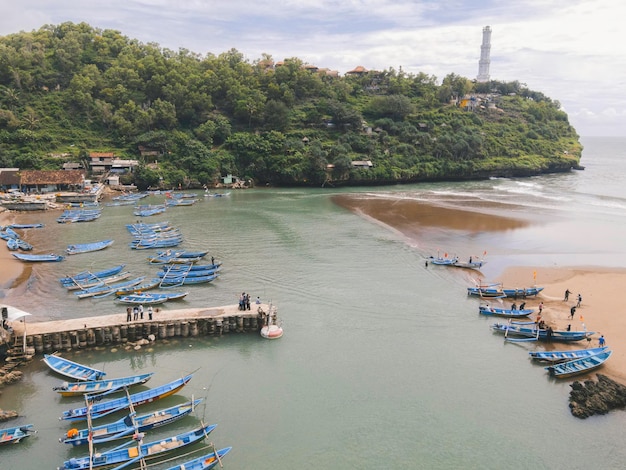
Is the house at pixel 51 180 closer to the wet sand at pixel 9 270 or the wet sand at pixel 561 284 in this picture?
the wet sand at pixel 9 270

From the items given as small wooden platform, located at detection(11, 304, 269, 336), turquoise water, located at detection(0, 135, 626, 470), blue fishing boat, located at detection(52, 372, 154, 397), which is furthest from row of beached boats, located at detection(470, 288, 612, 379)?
blue fishing boat, located at detection(52, 372, 154, 397)

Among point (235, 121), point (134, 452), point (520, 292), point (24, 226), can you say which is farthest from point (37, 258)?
point (235, 121)

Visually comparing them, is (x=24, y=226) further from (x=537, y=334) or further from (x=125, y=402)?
(x=537, y=334)

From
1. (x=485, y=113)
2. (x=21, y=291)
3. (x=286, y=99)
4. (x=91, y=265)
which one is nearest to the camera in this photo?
(x=21, y=291)

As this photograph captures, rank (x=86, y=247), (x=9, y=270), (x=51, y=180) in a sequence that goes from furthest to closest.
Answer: (x=51, y=180) < (x=86, y=247) < (x=9, y=270)

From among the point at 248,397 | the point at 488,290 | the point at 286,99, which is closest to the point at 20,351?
the point at 248,397

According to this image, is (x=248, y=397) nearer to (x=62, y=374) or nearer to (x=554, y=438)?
(x=62, y=374)
